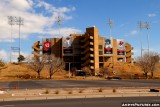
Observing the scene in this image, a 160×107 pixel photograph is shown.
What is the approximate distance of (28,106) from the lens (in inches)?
690

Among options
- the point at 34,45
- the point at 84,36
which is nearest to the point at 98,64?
the point at 84,36

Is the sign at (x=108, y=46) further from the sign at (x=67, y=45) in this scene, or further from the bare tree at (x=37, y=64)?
the bare tree at (x=37, y=64)

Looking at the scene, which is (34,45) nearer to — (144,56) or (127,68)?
(127,68)

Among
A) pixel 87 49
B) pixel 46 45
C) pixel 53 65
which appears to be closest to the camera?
pixel 53 65

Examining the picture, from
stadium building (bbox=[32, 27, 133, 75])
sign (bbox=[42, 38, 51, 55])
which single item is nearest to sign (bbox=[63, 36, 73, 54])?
stadium building (bbox=[32, 27, 133, 75])

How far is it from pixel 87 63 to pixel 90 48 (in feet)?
21.3

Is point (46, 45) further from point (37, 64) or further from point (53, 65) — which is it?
point (37, 64)

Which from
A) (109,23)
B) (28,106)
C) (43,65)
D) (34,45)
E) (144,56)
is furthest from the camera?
(34,45)

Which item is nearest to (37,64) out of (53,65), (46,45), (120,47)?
(53,65)

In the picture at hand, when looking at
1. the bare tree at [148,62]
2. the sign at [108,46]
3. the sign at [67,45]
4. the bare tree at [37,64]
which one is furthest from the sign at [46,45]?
the bare tree at [148,62]

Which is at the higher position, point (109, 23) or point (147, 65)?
point (109, 23)

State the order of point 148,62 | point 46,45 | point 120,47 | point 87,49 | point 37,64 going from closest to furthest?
point 37,64 → point 148,62 → point 87,49 → point 46,45 → point 120,47

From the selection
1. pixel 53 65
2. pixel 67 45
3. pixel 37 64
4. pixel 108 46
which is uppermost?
pixel 67 45

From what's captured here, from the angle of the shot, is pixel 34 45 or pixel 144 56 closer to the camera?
pixel 144 56
